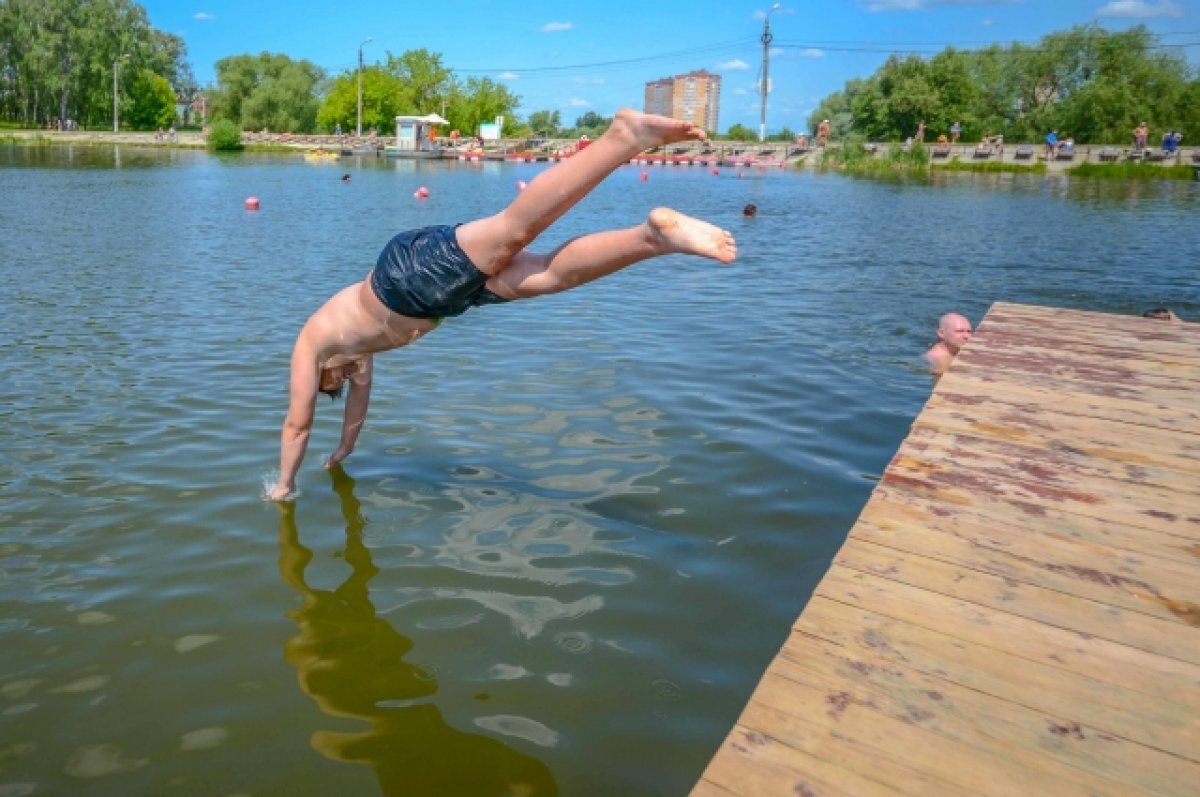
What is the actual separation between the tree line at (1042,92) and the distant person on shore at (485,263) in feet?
270

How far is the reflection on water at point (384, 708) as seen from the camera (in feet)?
11.0

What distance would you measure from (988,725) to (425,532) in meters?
3.70

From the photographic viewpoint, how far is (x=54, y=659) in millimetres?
4059

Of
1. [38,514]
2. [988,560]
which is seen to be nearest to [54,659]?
[38,514]

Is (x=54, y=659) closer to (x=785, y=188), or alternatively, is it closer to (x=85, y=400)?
(x=85, y=400)

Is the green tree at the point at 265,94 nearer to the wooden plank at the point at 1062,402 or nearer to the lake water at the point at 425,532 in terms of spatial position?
the lake water at the point at 425,532

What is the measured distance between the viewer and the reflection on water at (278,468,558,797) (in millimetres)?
3340

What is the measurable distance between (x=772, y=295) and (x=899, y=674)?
1215cm

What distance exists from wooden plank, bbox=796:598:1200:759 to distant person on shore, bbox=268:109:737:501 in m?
1.57

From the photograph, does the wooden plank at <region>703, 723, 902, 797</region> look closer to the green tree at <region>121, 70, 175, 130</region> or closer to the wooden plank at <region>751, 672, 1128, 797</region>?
the wooden plank at <region>751, 672, 1128, 797</region>

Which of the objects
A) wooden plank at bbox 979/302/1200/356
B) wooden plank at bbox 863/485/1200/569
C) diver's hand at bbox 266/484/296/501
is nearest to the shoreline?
wooden plank at bbox 979/302/1200/356

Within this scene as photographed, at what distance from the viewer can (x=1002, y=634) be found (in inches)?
120

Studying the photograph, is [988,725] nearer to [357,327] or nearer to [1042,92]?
[357,327]

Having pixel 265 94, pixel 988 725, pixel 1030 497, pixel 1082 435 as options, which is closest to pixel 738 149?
pixel 265 94
